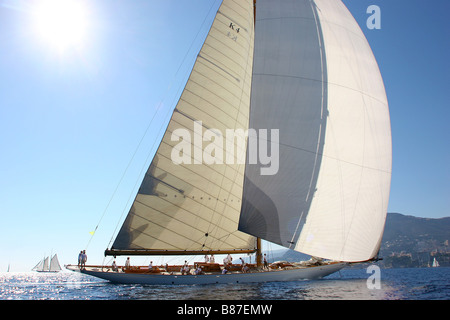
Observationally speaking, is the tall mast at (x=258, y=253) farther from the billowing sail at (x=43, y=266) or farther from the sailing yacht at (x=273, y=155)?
the billowing sail at (x=43, y=266)

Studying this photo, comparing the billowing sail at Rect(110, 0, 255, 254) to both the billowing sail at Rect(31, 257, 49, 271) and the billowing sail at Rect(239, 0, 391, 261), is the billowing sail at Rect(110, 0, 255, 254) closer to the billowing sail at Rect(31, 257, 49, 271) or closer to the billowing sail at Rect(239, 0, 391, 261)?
the billowing sail at Rect(239, 0, 391, 261)

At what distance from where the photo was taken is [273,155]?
1595cm

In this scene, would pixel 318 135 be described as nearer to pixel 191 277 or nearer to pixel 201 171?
pixel 201 171

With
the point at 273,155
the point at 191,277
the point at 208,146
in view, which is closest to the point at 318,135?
the point at 273,155

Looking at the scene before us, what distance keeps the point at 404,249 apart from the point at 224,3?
215 metres

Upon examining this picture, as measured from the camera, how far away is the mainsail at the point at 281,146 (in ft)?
52.1

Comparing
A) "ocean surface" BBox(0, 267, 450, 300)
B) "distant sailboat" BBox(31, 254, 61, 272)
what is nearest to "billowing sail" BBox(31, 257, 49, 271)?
"distant sailboat" BBox(31, 254, 61, 272)

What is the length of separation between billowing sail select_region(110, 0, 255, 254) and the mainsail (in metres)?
0.07

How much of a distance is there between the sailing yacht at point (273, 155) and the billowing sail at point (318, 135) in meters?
0.06

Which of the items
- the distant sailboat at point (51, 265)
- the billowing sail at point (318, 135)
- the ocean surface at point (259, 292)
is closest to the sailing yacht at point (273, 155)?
the billowing sail at point (318, 135)

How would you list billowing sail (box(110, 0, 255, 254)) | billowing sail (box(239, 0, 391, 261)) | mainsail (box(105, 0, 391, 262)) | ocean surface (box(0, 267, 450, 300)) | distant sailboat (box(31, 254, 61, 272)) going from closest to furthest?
ocean surface (box(0, 267, 450, 300)) < billowing sail (box(239, 0, 391, 261)) < mainsail (box(105, 0, 391, 262)) < billowing sail (box(110, 0, 255, 254)) < distant sailboat (box(31, 254, 61, 272))

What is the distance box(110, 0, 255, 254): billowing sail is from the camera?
60.8 feet

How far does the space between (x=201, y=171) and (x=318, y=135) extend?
7.41 m
